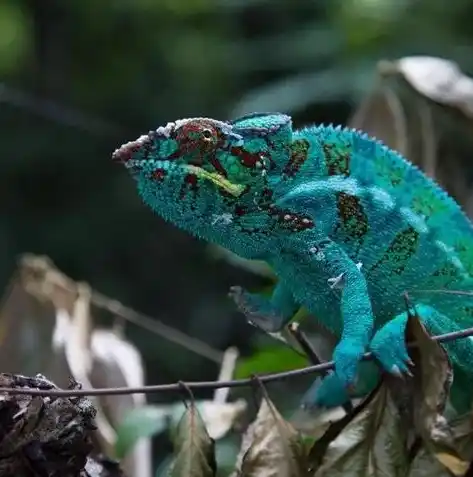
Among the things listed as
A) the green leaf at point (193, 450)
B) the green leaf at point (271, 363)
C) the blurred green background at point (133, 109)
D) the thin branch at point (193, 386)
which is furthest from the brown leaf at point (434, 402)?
the blurred green background at point (133, 109)

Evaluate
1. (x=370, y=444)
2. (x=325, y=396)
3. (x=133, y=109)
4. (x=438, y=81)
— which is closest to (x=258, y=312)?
(x=325, y=396)

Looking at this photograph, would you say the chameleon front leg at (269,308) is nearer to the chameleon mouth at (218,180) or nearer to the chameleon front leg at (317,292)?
the chameleon front leg at (317,292)

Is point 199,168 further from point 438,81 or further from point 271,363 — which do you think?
point 438,81

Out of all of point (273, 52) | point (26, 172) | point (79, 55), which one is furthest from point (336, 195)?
point (79, 55)

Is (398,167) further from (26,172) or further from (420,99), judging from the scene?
(26,172)

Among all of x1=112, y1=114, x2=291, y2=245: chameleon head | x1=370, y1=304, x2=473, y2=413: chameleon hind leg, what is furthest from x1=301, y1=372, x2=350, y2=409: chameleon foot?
x1=112, y1=114, x2=291, y2=245: chameleon head

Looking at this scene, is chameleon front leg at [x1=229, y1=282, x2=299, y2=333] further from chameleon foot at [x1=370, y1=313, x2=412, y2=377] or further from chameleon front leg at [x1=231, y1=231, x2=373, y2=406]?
chameleon foot at [x1=370, y1=313, x2=412, y2=377]
